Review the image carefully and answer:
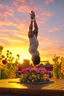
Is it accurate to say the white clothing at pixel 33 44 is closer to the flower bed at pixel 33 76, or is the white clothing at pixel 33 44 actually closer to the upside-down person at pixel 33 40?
the upside-down person at pixel 33 40

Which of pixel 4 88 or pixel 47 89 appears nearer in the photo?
pixel 47 89

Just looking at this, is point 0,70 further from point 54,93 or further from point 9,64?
point 54,93

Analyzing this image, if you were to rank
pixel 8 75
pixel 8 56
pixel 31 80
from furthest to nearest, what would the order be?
pixel 8 56 < pixel 8 75 < pixel 31 80

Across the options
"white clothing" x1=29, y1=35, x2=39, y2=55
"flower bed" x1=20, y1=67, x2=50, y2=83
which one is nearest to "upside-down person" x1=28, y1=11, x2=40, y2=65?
"white clothing" x1=29, y1=35, x2=39, y2=55

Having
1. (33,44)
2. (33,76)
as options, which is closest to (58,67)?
(33,44)

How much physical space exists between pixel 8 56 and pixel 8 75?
1.19 meters

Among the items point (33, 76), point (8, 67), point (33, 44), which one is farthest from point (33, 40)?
point (33, 76)

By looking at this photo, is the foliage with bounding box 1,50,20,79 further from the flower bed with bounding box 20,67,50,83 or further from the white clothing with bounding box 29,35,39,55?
the flower bed with bounding box 20,67,50,83

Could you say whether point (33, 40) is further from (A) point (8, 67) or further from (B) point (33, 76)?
(B) point (33, 76)

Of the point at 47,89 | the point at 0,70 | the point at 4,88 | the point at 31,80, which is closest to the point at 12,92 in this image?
the point at 4,88

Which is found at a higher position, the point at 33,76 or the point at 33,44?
the point at 33,44

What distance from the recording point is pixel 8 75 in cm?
977

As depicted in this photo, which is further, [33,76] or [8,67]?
[8,67]

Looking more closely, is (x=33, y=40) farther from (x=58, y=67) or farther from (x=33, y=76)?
(x=33, y=76)
